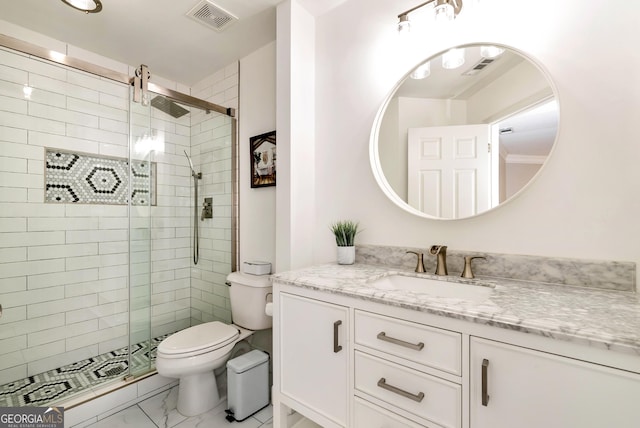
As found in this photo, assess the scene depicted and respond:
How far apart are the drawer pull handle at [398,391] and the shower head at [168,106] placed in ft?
7.47

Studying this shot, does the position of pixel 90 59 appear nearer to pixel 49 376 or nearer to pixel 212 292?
pixel 212 292

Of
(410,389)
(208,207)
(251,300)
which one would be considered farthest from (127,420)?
(410,389)

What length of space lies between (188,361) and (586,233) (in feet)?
6.41

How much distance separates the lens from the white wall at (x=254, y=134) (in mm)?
2133

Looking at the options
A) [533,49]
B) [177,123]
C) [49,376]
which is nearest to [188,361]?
[49,376]

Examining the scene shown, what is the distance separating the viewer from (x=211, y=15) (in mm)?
1822

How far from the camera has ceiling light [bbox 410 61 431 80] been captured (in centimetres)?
144

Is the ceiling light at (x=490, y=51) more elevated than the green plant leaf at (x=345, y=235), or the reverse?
the ceiling light at (x=490, y=51)

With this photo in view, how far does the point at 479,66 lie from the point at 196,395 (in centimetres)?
234

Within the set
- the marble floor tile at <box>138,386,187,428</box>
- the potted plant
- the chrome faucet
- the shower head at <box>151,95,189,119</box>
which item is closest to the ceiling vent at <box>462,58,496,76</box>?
the chrome faucet

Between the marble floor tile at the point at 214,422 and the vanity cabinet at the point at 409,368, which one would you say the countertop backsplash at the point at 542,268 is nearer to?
the vanity cabinet at the point at 409,368

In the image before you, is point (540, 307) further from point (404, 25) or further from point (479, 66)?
point (404, 25)

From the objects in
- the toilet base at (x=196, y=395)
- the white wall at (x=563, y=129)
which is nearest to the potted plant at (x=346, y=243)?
the white wall at (x=563, y=129)

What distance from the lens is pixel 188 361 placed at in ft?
5.12
